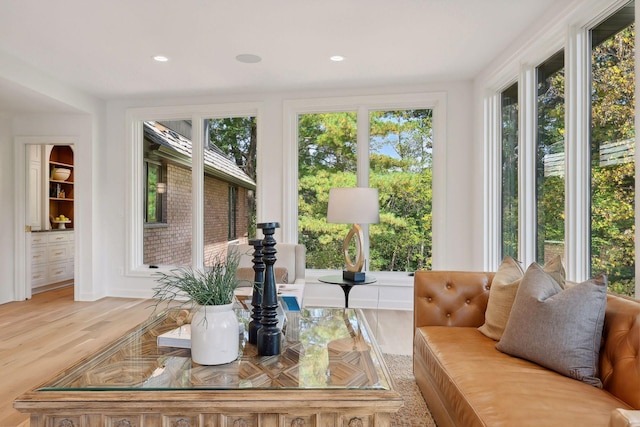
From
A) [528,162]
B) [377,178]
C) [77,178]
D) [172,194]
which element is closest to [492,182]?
[528,162]

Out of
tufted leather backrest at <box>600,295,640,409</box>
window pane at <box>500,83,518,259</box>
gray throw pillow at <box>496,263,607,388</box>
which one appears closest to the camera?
tufted leather backrest at <box>600,295,640,409</box>

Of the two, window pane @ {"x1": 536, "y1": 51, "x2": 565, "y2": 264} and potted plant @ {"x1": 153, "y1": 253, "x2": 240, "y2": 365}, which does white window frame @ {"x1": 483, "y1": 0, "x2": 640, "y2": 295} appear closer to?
window pane @ {"x1": 536, "y1": 51, "x2": 565, "y2": 264}

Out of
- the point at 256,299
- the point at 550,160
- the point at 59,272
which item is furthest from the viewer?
the point at 59,272

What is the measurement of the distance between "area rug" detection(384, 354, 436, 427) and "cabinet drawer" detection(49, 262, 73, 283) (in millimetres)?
5507

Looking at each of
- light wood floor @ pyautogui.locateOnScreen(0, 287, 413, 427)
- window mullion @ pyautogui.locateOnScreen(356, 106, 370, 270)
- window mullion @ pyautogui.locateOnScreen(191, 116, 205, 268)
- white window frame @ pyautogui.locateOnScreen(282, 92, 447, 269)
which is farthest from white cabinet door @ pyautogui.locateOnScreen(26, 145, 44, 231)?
window mullion @ pyautogui.locateOnScreen(356, 106, 370, 270)

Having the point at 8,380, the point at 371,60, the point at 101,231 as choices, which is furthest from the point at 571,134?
the point at 101,231

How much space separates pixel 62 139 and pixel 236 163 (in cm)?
218

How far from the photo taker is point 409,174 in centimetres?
461

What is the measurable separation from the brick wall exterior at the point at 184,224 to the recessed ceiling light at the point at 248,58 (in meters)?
1.68

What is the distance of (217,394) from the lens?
125cm

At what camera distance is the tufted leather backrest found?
1396mm

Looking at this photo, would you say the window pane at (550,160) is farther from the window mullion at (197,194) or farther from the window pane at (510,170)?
the window mullion at (197,194)

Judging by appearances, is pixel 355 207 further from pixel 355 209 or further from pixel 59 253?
pixel 59 253

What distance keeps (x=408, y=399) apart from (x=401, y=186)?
274 cm
